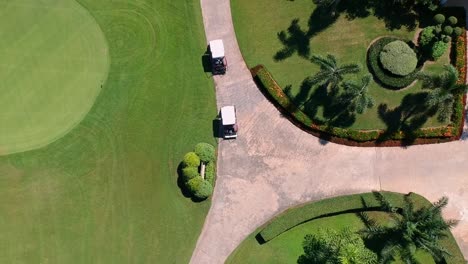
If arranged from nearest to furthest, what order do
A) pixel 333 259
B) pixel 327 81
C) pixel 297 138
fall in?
pixel 333 259, pixel 327 81, pixel 297 138

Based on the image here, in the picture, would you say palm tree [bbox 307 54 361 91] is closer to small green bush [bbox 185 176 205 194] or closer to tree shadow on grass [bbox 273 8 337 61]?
tree shadow on grass [bbox 273 8 337 61]

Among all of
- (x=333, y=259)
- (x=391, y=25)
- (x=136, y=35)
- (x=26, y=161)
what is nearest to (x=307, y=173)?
(x=333, y=259)

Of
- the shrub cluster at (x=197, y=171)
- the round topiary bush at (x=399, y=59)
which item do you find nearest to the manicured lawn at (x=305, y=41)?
the round topiary bush at (x=399, y=59)

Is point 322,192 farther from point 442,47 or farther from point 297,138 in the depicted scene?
point 442,47

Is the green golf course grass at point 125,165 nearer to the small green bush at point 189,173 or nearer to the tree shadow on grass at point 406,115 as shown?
the small green bush at point 189,173

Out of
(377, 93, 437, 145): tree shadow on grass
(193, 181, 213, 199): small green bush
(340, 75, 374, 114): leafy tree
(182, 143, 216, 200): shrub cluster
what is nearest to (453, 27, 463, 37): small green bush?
(377, 93, 437, 145): tree shadow on grass
